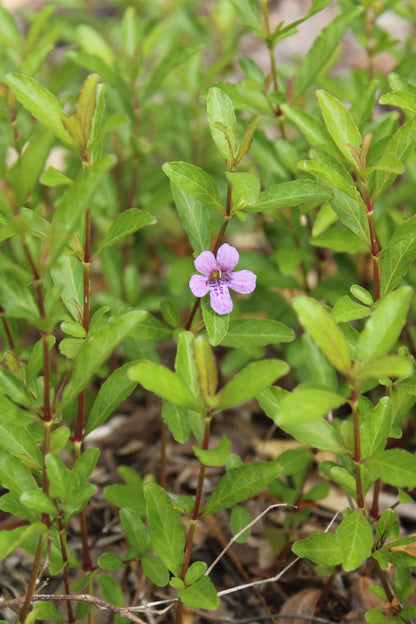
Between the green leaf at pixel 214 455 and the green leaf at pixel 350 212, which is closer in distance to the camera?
the green leaf at pixel 214 455

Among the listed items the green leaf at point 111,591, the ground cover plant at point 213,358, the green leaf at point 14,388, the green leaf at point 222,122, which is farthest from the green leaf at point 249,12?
the green leaf at point 111,591

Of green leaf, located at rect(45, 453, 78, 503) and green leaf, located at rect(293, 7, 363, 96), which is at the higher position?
green leaf, located at rect(293, 7, 363, 96)

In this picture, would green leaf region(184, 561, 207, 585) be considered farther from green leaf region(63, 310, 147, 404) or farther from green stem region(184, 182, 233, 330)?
green stem region(184, 182, 233, 330)

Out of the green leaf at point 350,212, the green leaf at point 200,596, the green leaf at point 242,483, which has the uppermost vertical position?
the green leaf at point 350,212

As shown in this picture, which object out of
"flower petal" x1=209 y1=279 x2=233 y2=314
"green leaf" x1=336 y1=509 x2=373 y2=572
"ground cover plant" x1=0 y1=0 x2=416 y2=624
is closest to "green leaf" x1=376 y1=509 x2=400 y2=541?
"ground cover plant" x1=0 y1=0 x2=416 y2=624

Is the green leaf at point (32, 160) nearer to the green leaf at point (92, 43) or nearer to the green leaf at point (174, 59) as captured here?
the green leaf at point (174, 59)

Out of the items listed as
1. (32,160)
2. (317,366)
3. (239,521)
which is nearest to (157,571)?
(239,521)

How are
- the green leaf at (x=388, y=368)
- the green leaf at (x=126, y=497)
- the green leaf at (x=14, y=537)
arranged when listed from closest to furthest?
the green leaf at (x=388, y=368) → the green leaf at (x=14, y=537) → the green leaf at (x=126, y=497)
